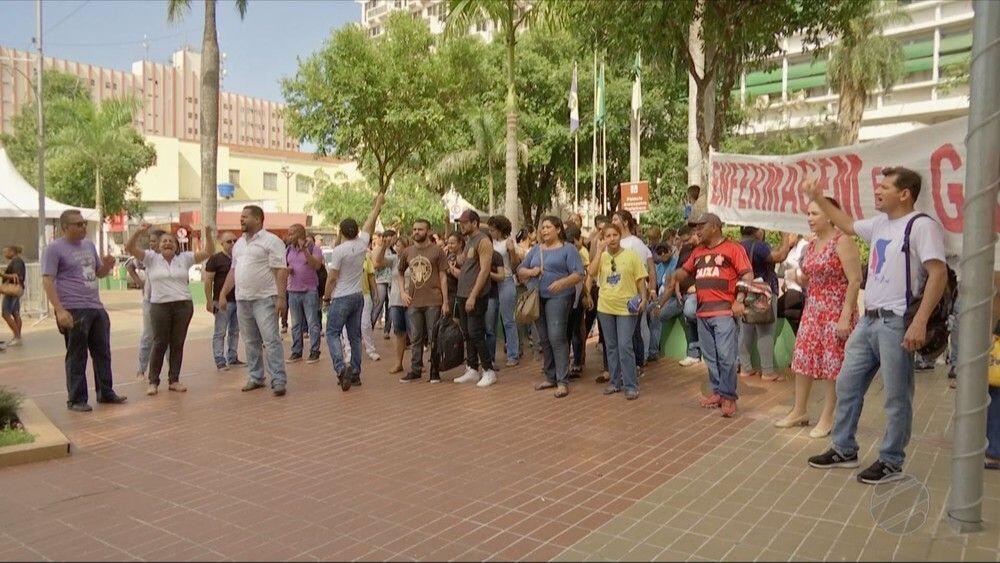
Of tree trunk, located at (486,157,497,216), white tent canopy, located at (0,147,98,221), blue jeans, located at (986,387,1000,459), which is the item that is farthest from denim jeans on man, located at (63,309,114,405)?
tree trunk, located at (486,157,497,216)

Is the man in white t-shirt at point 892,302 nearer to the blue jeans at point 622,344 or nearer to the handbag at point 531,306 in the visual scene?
the blue jeans at point 622,344

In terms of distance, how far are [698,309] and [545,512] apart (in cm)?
299

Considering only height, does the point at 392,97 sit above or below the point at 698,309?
above

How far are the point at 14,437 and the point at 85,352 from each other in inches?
63.4

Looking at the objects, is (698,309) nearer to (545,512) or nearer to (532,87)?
(545,512)

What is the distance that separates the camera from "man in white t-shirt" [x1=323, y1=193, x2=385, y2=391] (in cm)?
833

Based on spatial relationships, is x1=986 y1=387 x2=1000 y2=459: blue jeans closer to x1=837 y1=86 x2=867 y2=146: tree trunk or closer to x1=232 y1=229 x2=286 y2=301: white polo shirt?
x1=232 y1=229 x2=286 y2=301: white polo shirt

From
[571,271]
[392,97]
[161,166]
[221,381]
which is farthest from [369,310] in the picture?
[161,166]

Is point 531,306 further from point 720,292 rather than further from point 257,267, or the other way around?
point 257,267

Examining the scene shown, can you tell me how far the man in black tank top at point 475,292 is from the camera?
320 inches

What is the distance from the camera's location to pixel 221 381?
905cm

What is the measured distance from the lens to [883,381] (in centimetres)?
468

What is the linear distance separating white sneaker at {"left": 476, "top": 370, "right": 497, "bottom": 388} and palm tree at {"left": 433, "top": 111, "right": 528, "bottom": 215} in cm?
2317

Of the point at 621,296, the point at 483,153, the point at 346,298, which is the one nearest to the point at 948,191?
the point at 621,296
